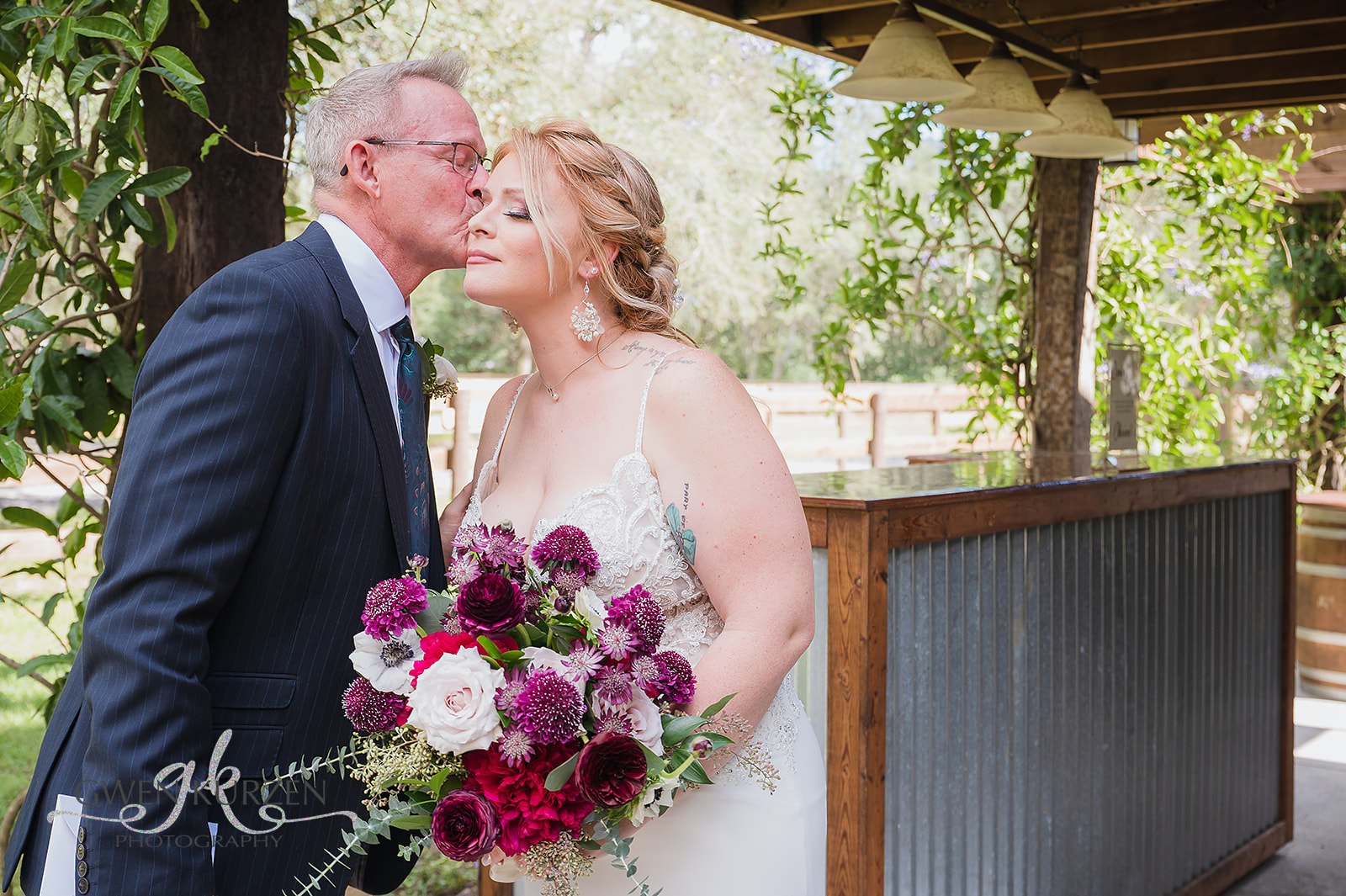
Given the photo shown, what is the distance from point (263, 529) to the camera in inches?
65.1

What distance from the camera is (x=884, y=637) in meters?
2.85

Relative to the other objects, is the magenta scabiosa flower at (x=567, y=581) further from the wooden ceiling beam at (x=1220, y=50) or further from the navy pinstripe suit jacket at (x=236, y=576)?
the wooden ceiling beam at (x=1220, y=50)

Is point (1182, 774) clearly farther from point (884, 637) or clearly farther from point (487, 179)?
point (487, 179)

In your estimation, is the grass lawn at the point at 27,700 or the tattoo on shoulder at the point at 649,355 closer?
the tattoo on shoulder at the point at 649,355

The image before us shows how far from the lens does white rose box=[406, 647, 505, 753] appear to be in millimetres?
1401

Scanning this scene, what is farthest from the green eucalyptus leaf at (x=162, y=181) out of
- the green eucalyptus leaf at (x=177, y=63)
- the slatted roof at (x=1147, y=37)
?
the slatted roof at (x=1147, y=37)

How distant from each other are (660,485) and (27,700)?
6263 millimetres

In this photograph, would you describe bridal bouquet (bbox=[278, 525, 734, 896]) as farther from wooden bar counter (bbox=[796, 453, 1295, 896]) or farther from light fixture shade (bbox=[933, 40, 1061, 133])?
light fixture shade (bbox=[933, 40, 1061, 133])

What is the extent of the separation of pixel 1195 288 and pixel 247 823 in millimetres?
7583

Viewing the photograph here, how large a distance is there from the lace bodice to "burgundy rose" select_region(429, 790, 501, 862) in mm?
464

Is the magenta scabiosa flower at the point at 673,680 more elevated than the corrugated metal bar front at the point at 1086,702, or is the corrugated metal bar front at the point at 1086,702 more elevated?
the magenta scabiosa flower at the point at 673,680

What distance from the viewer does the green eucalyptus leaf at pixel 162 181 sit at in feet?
6.83

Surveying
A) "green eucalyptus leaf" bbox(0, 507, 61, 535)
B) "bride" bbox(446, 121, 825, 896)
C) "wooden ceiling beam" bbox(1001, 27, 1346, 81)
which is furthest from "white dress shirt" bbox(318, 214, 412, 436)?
"wooden ceiling beam" bbox(1001, 27, 1346, 81)

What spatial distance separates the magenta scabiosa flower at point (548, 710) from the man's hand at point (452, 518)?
0.79 meters
